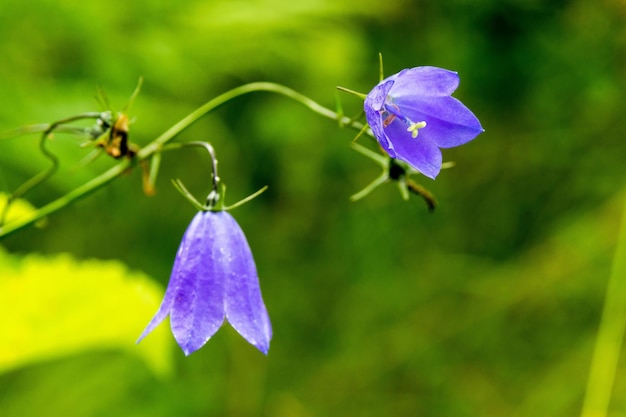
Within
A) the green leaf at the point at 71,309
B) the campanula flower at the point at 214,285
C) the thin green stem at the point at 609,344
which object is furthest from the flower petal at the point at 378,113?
the thin green stem at the point at 609,344

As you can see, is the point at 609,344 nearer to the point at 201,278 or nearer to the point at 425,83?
the point at 425,83

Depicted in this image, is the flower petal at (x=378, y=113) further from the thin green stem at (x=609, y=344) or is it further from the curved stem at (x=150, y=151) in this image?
the thin green stem at (x=609, y=344)

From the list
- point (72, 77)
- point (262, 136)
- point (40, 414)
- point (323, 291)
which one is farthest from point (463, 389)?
point (72, 77)

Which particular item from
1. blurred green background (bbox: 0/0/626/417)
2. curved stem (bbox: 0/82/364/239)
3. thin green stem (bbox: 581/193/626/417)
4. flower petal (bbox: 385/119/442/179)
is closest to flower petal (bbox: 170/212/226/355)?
curved stem (bbox: 0/82/364/239)

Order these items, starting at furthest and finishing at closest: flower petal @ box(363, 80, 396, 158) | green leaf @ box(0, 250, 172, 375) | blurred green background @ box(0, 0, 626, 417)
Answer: blurred green background @ box(0, 0, 626, 417) → green leaf @ box(0, 250, 172, 375) → flower petal @ box(363, 80, 396, 158)

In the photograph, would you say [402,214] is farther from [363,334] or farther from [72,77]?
[72,77]

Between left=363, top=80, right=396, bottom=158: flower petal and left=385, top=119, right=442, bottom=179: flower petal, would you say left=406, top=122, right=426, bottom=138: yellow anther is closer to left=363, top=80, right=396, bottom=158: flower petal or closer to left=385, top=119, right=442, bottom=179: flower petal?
left=385, top=119, right=442, bottom=179: flower petal

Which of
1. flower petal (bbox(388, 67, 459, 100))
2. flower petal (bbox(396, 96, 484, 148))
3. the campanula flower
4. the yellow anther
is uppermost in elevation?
flower petal (bbox(388, 67, 459, 100))
